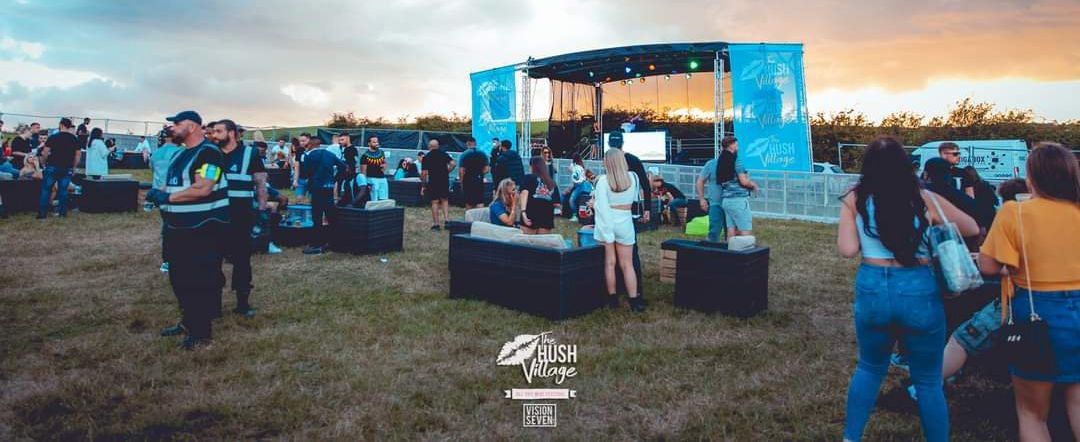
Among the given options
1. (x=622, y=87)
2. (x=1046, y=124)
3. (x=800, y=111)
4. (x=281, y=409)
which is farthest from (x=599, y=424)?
(x=1046, y=124)

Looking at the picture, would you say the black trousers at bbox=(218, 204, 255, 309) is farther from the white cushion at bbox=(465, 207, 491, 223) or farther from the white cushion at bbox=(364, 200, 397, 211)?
the white cushion at bbox=(364, 200, 397, 211)

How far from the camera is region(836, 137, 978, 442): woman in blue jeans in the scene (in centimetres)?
264

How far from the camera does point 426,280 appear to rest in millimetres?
7176

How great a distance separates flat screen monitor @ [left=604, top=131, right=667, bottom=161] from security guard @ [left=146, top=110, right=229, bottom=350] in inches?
698

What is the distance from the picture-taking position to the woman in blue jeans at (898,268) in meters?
2.64

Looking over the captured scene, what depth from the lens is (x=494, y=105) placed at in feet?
63.7

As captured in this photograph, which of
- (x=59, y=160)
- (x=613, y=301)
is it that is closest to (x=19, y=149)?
(x=59, y=160)

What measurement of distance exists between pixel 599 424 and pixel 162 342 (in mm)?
3463

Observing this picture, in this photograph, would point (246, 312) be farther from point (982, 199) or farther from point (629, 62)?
point (629, 62)

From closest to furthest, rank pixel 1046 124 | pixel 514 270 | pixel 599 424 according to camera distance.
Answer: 1. pixel 599 424
2. pixel 514 270
3. pixel 1046 124

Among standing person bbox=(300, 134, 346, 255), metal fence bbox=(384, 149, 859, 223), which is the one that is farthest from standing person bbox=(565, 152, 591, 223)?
standing person bbox=(300, 134, 346, 255)

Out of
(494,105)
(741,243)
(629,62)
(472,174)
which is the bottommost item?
(741,243)

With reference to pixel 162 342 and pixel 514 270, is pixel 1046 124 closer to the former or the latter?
pixel 514 270

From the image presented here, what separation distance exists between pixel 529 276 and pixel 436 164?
577 cm
